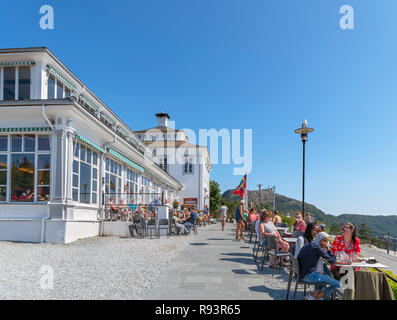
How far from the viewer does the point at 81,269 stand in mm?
7105

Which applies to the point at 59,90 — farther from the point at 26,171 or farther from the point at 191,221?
the point at 191,221

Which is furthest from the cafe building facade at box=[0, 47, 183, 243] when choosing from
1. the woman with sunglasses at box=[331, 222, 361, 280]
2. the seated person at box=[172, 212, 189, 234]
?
the woman with sunglasses at box=[331, 222, 361, 280]

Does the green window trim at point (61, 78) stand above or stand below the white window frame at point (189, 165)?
above

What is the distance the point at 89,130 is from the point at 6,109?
2952 millimetres

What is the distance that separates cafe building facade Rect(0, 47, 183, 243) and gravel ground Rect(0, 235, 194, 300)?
929 mm

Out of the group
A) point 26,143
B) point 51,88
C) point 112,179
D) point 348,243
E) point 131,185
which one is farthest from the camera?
point 131,185

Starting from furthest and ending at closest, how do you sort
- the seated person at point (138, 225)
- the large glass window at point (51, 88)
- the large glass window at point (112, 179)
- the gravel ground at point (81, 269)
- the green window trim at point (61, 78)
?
the large glass window at point (112, 179)
the seated person at point (138, 225)
the green window trim at point (61, 78)
the large glass window at point (51, 88)
the gravel ground at point (81, 269)

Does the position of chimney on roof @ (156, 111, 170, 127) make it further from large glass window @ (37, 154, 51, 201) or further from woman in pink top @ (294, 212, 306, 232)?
woman in pink top @ (294, 212, 306, 232)

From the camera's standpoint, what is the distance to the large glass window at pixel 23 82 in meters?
12.7

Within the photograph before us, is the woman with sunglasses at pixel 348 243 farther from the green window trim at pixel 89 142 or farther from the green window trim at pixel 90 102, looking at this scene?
the green window trim at pixel 90 102

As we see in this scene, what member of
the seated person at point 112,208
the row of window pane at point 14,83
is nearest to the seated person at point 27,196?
the seated person at point 112,208

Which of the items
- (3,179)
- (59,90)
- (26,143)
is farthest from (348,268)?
(59,90)

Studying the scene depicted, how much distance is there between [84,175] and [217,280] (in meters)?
8.50

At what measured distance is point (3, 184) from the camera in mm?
11695
